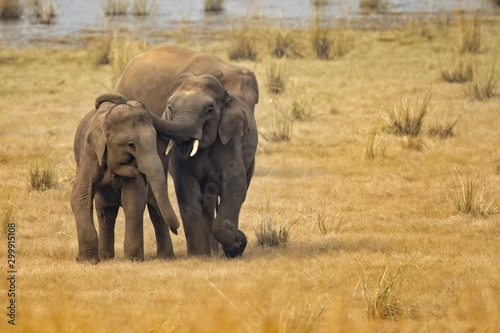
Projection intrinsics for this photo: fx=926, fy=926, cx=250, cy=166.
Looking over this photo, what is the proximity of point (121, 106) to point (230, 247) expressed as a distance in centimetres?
155

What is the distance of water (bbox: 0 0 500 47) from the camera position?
2403cm

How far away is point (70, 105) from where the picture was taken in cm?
1580

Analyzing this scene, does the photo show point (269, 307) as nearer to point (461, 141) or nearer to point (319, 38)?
point (461, 141)

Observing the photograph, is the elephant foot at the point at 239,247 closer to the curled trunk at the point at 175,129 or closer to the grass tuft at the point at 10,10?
the curled trunk at the point at 175,129

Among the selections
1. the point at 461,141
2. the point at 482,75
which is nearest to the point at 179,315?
the point at 461,141

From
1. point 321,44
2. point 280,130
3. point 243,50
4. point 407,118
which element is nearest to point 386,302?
point 407,118

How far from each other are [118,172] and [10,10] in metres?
21.4

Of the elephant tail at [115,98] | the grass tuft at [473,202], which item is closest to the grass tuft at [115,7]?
the grass tuft at [473,202]

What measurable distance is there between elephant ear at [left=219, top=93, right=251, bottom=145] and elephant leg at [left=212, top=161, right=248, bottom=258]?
29 cm

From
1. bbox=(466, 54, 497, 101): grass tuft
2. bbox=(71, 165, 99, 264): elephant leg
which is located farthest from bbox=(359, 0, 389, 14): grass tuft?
bbox=(71, 165, 99, 264): elephant leg

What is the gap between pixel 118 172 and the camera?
7.24 meters

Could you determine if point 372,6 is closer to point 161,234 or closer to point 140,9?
point 140,9

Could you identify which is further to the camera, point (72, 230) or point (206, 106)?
point (72, 230)

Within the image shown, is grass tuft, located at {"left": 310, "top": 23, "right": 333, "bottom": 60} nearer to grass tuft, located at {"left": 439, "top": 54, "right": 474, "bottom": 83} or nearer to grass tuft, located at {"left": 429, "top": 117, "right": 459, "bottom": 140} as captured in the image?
grass tuft, located at {"left": 439, "top": 54, "right": 474, "bottom": 83}
